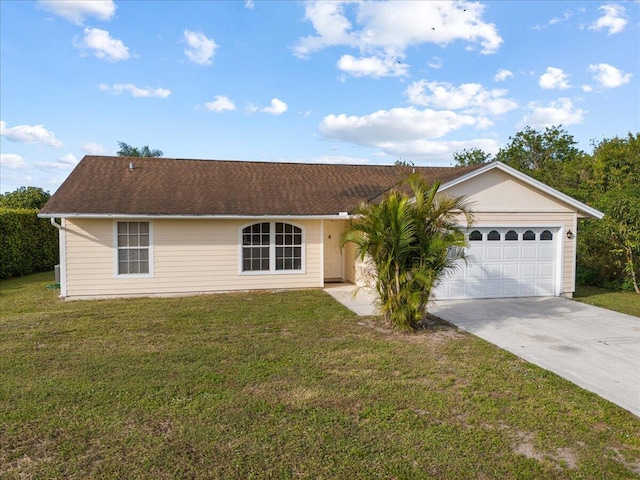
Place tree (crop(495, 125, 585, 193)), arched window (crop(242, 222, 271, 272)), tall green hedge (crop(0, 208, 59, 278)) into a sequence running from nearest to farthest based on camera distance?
arched window (crop(242, 222, 271, 272)) → tall green hedge (crop(0, 208, 59, 278)) → tree (crop(495, 125, 585, 193))

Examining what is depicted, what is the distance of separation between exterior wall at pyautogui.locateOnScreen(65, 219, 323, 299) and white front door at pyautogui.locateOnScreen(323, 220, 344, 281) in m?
1.38

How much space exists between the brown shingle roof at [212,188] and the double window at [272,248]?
67cm

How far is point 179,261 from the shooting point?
12141 mm

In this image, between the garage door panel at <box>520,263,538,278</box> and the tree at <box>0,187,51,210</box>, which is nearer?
the garage door panel at <box>520,263,538,278</box>

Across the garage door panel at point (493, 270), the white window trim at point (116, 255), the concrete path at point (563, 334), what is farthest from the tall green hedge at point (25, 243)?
the garage door panel at point (493, 270)

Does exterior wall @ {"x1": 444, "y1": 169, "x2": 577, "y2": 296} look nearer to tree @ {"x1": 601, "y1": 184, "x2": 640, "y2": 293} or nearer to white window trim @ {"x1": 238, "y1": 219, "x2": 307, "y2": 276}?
tree @ {"x1": 601, "y1": 184, "x2": 640, "y2": 293}

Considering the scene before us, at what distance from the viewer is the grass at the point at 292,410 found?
11.6ft

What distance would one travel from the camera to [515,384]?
5.34 metres

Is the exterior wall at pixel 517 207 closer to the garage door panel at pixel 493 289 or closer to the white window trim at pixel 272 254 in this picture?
the garage door panel at pixel 493 289

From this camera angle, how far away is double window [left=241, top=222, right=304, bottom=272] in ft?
41.7

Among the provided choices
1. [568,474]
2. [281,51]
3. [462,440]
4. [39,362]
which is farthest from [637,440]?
[281,51]

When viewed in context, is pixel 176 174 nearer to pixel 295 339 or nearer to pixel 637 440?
pixel 295 339

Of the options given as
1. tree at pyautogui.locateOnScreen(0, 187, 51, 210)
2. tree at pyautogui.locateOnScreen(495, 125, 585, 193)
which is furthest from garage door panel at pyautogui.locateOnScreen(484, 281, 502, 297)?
tree at pyautogui.locateOnScreen(495, 125, 585, 193)

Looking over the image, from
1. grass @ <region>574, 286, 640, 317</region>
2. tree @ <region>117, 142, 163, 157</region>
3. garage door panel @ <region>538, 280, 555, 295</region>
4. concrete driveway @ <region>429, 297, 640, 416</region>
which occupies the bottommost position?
grass @ <region>574, 286, 640, 317</region>
